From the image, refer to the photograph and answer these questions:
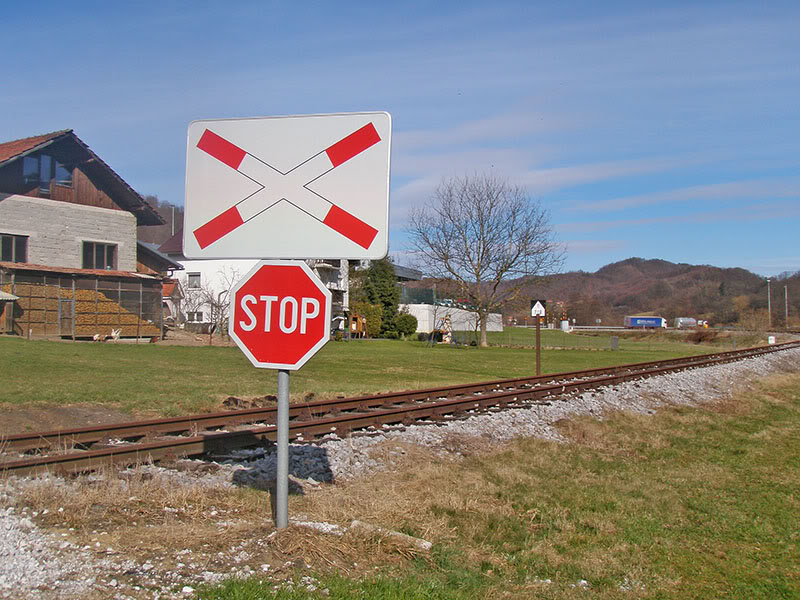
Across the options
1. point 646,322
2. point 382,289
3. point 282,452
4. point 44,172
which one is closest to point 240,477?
point 282,452

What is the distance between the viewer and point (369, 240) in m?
4.49

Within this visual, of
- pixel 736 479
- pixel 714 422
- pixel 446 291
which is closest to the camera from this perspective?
pixel 736 479

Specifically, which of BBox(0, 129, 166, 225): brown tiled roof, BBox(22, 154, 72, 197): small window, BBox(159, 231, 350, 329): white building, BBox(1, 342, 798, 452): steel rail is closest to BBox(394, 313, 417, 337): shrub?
BBox(159, 231, 350, 329): white building

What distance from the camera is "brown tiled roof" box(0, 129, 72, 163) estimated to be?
34034 millimetres

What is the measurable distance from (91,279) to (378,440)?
99.8 ft

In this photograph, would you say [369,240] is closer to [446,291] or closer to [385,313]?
[446,291]

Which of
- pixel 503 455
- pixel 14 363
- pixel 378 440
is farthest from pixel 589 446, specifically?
pixel 14 363

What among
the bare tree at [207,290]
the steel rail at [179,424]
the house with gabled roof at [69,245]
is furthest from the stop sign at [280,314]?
the bare tree at [207,290]

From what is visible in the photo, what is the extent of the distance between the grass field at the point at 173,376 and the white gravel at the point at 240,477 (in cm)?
437

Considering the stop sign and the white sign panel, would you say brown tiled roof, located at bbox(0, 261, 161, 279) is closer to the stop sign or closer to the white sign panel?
the white sign panel

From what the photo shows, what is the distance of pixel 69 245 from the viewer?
37.2m

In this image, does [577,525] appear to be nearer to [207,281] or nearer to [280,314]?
[280,314]

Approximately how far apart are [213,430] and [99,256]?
106 ft

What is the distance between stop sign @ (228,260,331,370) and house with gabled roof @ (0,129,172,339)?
30039 mm
